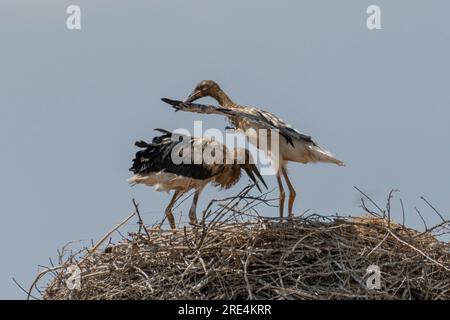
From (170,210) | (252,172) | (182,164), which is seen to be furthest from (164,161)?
(252,172)

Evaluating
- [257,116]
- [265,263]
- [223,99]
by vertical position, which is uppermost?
[223,99]

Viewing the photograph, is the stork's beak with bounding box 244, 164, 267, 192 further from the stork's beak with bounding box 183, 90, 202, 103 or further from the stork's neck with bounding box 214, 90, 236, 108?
the stork's beak with bounding box 183, 90, 202, 103

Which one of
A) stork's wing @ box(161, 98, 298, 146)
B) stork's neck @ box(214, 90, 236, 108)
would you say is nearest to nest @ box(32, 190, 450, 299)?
stork's wing @ box(161, 98, 298, 146)

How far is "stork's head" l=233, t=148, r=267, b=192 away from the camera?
12.9 meters

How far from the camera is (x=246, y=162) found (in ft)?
42.4

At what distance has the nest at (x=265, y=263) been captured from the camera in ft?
33.1

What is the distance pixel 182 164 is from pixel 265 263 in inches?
101

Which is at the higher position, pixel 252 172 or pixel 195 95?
pixel 195 95

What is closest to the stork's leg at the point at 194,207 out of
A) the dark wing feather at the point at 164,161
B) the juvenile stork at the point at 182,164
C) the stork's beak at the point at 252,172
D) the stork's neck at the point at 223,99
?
the juvenile stork at the point at 182,164

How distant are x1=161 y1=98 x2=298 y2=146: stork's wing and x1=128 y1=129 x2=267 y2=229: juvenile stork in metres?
0.73

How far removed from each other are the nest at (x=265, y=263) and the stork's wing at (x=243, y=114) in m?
1.12

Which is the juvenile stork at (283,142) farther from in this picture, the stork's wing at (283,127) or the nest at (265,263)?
the nest at (265,263)

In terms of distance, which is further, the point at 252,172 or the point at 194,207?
the point at 252,172

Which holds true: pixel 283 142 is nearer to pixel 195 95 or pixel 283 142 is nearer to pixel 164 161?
pixel 164 161
